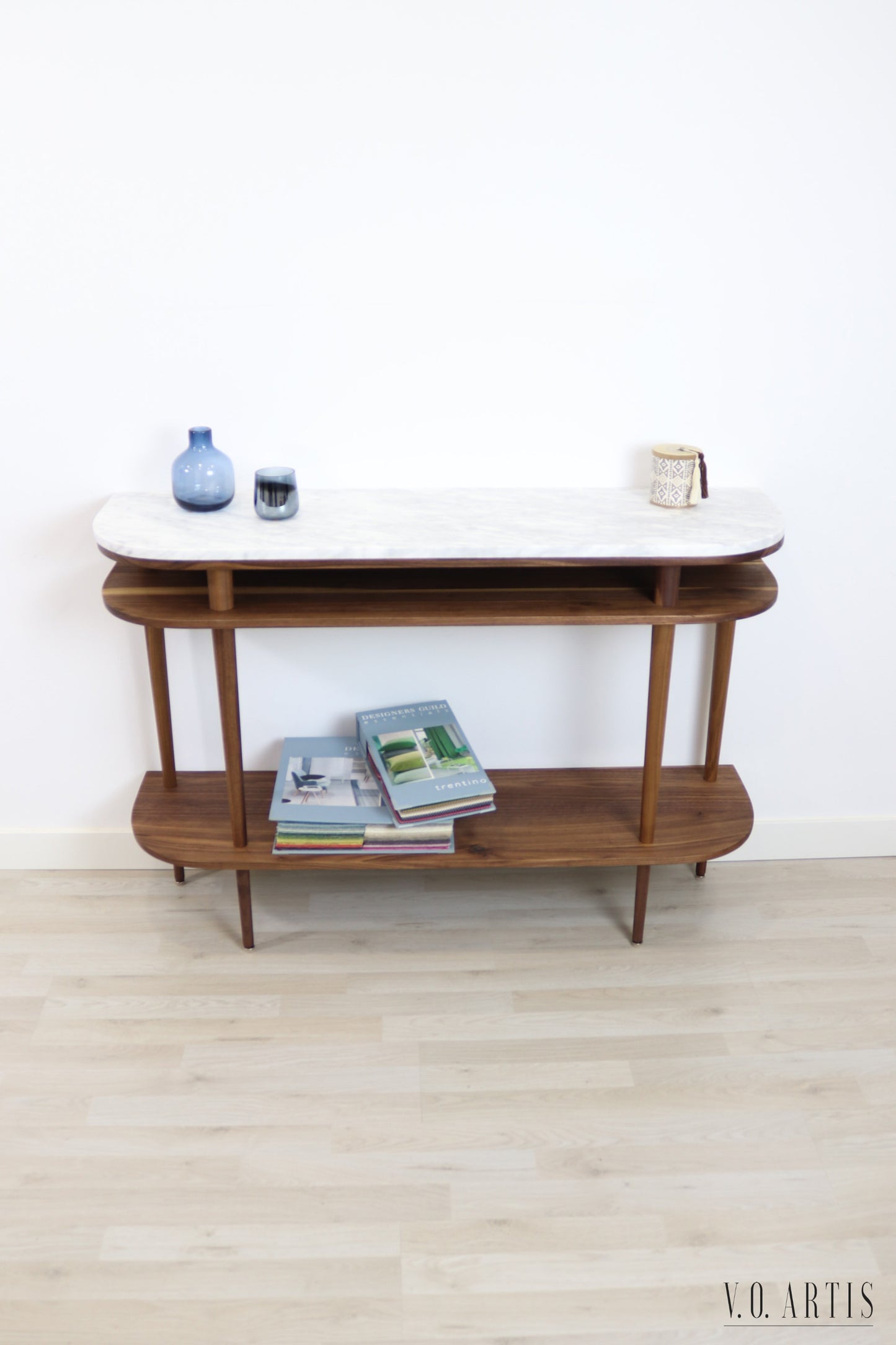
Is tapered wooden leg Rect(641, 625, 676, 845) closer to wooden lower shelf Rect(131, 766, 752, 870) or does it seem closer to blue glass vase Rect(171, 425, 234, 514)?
wooden lower shelf Rect(131, 766, 752, 870)

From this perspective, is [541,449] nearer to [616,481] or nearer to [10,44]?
[616,481]

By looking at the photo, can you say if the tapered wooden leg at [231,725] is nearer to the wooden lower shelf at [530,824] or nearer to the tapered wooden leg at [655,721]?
the wooden lower shelf at [530,824]

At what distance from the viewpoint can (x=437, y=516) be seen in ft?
6.30

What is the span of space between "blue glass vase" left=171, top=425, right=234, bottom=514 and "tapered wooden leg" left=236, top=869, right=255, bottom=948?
698 millimetres

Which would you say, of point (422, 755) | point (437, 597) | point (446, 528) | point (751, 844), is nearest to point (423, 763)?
point (422, 755)

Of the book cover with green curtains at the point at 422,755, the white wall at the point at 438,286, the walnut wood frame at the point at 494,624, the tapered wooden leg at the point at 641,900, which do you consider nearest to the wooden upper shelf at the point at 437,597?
the walnut wood frame at the point at 494,624

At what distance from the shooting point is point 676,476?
1.94m

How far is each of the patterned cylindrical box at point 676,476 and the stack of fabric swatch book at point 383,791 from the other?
2.01 feet

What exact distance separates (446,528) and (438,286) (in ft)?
1.49

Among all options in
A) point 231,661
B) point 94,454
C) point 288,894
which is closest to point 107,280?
point 94,454

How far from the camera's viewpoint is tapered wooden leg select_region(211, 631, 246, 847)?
1894 mm

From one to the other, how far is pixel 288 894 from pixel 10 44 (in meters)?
1.65

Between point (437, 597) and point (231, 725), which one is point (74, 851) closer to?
point (231, 725)

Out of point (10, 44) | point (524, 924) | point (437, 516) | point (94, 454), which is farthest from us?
point (524, 924)
